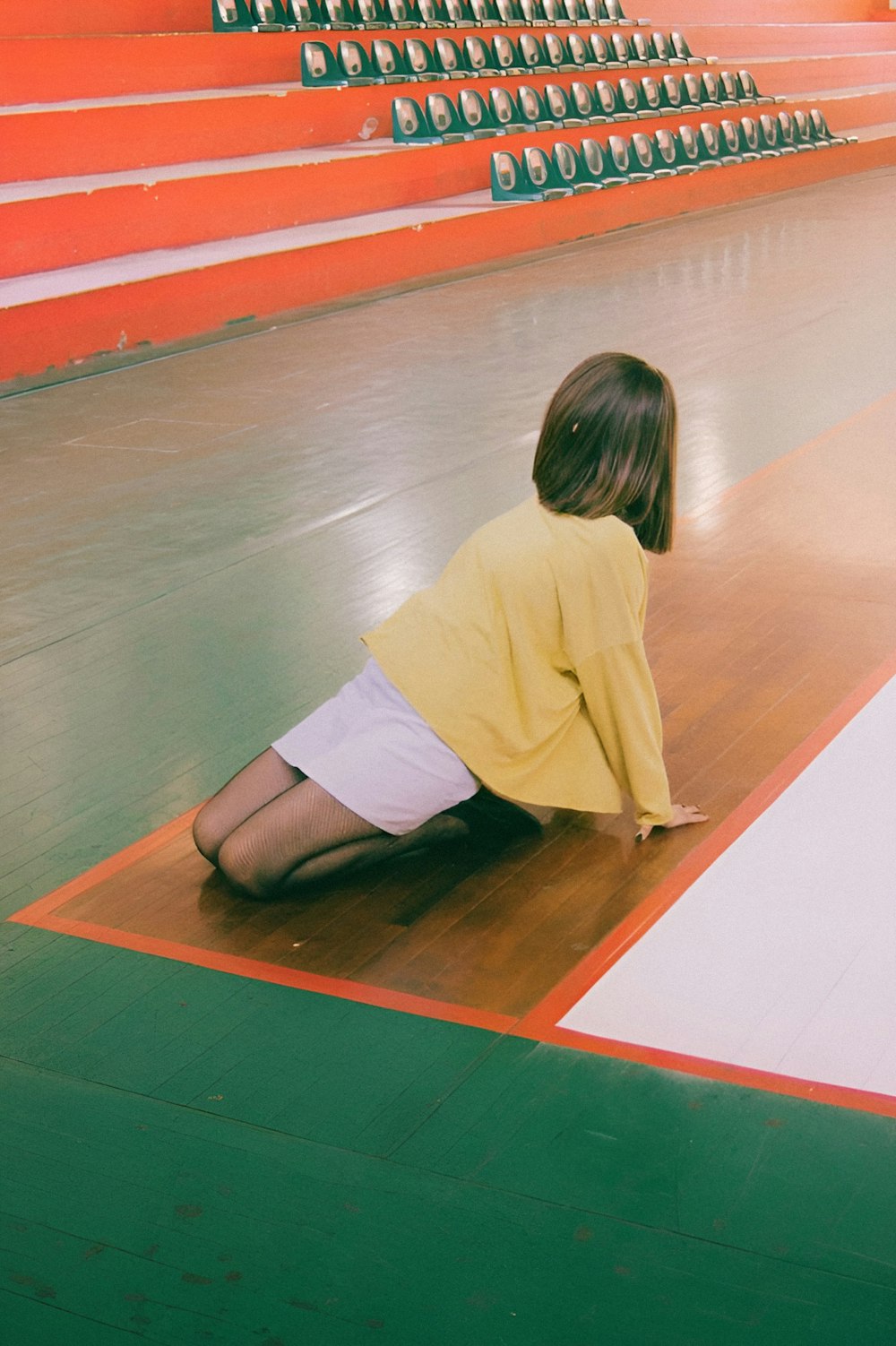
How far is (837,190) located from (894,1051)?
11.3 meters

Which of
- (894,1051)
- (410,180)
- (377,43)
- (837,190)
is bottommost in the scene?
(894,1051)

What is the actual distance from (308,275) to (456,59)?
377 centimetres

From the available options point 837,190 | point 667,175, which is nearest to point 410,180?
point 667,175

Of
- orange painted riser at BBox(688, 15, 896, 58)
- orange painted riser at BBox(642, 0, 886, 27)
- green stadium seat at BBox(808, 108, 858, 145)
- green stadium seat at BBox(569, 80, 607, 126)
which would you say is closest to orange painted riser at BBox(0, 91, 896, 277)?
green stadium seat at BBox(569, 80, 607, 126)

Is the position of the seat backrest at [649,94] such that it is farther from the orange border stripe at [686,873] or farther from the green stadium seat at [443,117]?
the orange border stripe at [686,873]

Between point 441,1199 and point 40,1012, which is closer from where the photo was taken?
point 441,1199

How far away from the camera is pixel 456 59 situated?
10.5 meters

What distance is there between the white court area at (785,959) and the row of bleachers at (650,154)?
7.69 meters

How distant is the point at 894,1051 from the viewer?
1829 mm

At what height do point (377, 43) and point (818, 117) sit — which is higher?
point (377, 43)

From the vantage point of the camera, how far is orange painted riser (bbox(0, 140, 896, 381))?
6.43 metres

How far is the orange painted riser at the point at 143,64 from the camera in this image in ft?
25.5

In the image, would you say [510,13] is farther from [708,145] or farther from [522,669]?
[522,669]

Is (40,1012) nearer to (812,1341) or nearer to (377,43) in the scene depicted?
(812,1341)
